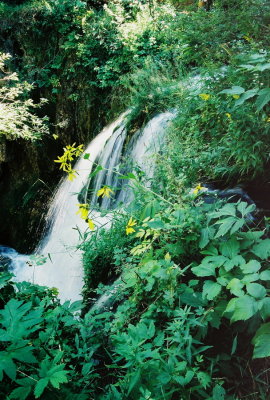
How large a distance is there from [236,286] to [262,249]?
0.27 m

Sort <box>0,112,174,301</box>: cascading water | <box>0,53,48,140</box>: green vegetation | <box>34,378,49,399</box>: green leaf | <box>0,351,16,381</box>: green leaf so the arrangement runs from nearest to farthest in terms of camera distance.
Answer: <box>0,351,16,381</box>: green leaf → <box>34,378,49,399</box>: green leaf → <box>0,112,174,301</box>: cascading water → <box>0,53,48,140</box>: green vegetation

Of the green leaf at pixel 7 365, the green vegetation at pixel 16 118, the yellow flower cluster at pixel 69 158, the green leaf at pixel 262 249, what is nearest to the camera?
the green leaf at pixel 7 365

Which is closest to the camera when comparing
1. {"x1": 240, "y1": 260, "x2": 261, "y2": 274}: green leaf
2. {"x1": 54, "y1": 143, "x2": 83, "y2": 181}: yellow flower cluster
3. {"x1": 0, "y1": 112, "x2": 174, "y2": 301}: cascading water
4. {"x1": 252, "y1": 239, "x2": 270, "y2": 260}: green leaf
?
{"x1": 240, "y1": 260, "x2": 261, "y2": 274}: green leaf

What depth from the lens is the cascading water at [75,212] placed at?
4445 millimetres

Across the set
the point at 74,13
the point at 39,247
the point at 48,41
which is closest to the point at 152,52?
the point at 74,13

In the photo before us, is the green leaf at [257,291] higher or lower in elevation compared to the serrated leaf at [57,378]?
higher

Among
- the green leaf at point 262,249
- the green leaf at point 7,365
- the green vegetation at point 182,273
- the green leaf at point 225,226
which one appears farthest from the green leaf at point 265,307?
the green leaf at point 7,365

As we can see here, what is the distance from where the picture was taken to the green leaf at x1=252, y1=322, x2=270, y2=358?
115 centimetres

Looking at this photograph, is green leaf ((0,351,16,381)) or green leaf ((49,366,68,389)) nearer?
green leaf ((0,351,16,381))

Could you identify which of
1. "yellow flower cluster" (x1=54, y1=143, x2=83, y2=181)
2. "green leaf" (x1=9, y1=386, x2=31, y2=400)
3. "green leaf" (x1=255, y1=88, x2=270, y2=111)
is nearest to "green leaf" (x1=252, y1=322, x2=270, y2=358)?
"green leaf" (x1=9, y1=386, x2=31, y2=400)

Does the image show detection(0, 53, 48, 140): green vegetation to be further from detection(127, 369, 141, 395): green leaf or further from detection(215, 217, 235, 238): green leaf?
detection(127, 369, 141, 395): green leaf

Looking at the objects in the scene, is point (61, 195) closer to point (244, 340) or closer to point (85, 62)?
point (85, 62)

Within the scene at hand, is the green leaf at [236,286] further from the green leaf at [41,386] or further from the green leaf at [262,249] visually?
the green leaf at [41,386]

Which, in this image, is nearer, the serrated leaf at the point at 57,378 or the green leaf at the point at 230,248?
the serrated leaf at the point at 57,378
